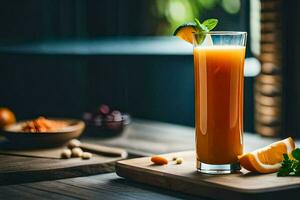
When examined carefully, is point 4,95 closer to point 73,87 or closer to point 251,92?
point 73,87

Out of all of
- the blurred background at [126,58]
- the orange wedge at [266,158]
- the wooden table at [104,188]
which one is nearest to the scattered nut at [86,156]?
the wooden table at [104,188]

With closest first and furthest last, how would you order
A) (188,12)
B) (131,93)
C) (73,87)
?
(188,12) → (131,93) → (73,87)

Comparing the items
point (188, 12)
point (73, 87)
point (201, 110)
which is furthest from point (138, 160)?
point (73, 87)

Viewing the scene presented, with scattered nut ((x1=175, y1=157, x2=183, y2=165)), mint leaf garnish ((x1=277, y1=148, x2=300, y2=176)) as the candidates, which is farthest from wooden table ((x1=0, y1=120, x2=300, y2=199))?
mint leaf garnish ((x1=277, y1=148, x2=300, y2=176))

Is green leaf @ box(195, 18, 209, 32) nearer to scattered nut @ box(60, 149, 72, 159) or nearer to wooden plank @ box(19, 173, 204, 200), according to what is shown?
wooden plank @ box(19, 173, 204, 200)

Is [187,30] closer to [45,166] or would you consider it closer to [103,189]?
[103,189]
